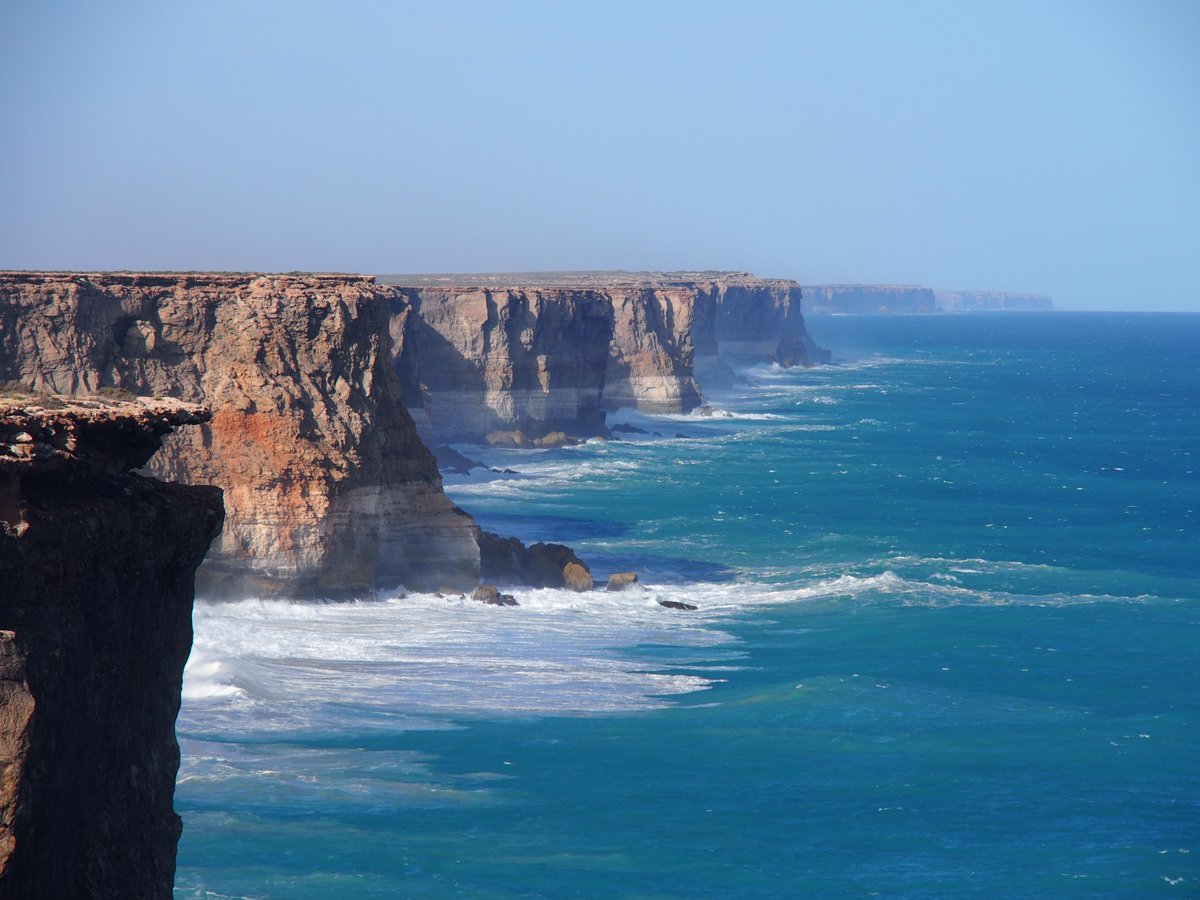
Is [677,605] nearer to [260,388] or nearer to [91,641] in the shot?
[260,388]

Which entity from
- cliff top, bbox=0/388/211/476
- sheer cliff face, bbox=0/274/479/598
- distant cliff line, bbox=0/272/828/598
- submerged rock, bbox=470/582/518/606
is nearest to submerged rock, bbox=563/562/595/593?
submerged rock, bbox=470/582/518/606

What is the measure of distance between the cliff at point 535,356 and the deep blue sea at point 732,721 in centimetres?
1946

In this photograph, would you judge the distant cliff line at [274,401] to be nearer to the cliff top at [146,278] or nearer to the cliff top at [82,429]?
the cliff top at [146,278]

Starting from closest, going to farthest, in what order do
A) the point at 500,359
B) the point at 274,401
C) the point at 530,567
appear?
the point at 274,401 → the point at 530,567 → the point at 500,359

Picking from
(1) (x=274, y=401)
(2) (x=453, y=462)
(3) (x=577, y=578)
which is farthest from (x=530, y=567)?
(2) (x=453, y=462)

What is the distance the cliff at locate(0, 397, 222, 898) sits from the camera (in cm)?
1035

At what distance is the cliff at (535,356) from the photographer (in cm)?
7500

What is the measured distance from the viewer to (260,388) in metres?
34.4

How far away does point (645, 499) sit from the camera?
60.5 m

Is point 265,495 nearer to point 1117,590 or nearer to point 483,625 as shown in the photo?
point 483,625


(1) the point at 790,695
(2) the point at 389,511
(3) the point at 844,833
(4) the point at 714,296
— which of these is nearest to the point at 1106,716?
(1) the point at 790,695

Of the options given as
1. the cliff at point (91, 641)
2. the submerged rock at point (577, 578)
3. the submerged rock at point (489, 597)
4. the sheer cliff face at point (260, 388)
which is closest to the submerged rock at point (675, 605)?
the submerged rock at point (577, 578)

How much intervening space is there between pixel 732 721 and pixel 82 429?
20.1 m

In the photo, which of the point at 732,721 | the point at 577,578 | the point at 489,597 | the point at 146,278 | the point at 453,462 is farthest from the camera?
the point at 453,462
